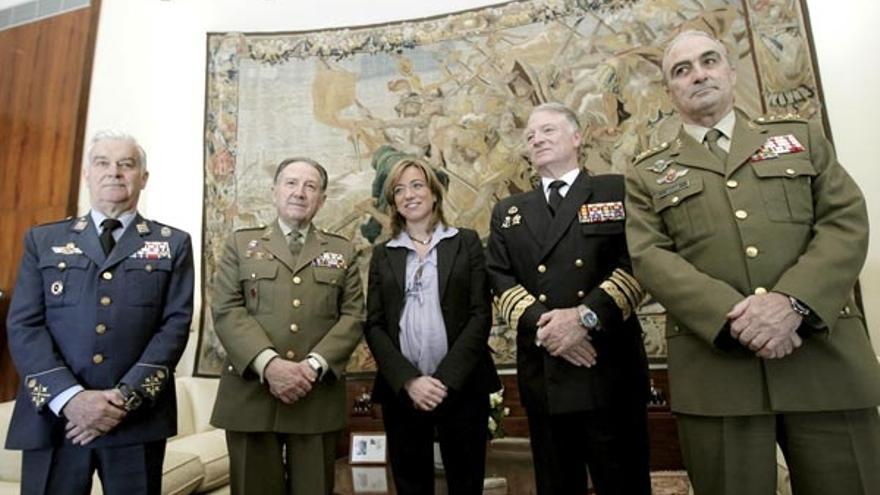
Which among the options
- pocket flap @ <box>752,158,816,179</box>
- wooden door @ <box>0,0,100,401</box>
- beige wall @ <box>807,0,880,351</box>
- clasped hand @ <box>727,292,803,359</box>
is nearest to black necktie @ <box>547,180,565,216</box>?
pocket flap @ <box>752,158,816,179</box>

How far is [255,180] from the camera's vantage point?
379 cm

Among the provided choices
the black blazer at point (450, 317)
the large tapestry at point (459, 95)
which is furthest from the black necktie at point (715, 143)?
the large tapestry at point (459, 95)

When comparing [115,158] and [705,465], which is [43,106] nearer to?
[115,158]

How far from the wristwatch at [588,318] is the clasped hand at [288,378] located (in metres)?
0.87

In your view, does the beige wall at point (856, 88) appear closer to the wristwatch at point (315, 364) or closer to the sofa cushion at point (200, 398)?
the wristwatch at point (315, 364)

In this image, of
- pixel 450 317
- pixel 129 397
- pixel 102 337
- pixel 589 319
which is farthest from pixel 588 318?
pixel 102 337

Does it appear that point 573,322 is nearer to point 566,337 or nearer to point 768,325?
point 566,337

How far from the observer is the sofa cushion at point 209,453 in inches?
106

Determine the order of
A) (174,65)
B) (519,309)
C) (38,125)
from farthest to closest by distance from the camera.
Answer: (174,65) < (38,125) < (519,309)

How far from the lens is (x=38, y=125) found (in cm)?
385

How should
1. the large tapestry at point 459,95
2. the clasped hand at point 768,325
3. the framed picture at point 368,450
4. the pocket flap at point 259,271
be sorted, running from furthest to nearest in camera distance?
the large tapestry at point 459,95
the framed picture at point 368,450
the pocket flap at point 259,271
the clasped hand at point 768,325

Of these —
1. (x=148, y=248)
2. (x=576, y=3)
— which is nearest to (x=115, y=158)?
(x=148, y=248)

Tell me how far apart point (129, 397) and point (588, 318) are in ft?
4.35

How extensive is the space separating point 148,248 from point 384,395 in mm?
917
